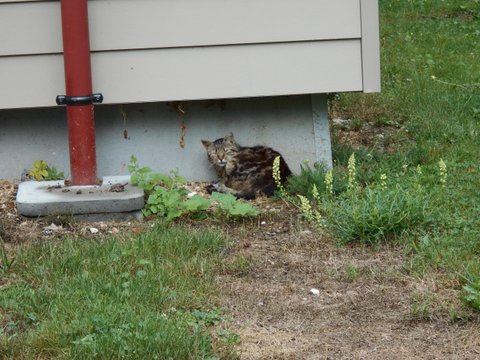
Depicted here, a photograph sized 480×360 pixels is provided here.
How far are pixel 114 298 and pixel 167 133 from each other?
2.27 metres

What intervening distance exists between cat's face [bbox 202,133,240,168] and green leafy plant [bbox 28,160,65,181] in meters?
0.96

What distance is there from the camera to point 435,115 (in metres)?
7.61

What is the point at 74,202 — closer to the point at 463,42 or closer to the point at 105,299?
the point at 105,299

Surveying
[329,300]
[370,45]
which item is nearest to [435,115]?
[370,45]

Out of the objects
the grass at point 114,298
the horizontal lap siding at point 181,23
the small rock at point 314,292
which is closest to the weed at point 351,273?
the small rock at point 314,292

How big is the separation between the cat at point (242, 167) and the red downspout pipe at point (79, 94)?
762 millimetres

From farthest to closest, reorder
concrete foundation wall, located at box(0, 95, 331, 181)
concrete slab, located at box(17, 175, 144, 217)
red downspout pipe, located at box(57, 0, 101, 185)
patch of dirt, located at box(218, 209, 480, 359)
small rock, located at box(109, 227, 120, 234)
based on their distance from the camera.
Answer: concrete foundation wall, located at box(0, 95, 331, 181) < red downspout pipe, located at box(57, 0, 101, 185) < concrete slab, located at box(17, 175, 144, 217) < small rock, located at box(109, 227, 120, 234) < patch of dirt, located at box(218, 209, 480, 359)

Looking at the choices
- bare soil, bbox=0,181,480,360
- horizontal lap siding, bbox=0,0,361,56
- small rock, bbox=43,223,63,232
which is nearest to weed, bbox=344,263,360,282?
bare soil, bbox=0,181,480,360

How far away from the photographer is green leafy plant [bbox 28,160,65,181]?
6.19m

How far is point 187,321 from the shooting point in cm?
405

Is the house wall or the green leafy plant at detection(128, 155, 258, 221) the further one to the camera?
the house wall

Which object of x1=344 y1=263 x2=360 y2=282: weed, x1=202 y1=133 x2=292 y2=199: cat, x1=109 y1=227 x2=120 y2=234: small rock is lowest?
x1=344 y1=263 x2=360 y2=282: weed

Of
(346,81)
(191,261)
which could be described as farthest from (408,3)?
(191,261)

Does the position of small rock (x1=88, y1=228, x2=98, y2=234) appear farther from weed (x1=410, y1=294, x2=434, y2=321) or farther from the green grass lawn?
weed (x1=410, y1=294, x2=434, y2=321)
